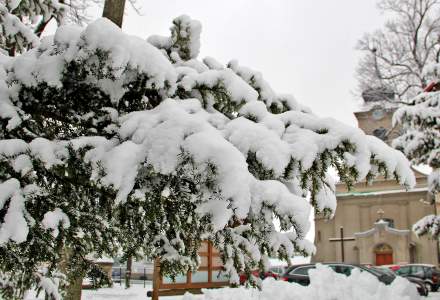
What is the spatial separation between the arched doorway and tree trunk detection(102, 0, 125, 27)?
35022mm

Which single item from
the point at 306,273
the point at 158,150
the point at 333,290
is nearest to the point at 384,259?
the point at 306,273

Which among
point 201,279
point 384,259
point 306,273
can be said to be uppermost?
point 384,259

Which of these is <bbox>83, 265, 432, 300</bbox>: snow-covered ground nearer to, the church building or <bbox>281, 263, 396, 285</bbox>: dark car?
<bbox>281, 263, 396, 285</bbox>: dark car

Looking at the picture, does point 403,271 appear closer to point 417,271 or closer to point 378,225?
point 417,271

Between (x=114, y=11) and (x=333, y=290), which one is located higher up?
(x=114, y=11)

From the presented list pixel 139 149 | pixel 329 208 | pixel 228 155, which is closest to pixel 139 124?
pixel 139 149

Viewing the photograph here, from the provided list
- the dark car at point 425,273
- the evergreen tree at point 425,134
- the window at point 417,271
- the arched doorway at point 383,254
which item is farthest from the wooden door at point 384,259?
the evergreen tree at point 425,134

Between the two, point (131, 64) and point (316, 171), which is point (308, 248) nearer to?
point (316, 171)

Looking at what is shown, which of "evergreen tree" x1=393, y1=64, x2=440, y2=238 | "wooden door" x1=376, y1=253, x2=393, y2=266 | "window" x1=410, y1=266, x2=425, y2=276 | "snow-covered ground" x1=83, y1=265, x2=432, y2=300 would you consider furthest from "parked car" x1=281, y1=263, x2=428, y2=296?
"wooden door" x1=376, y1=253, x2=393, y2=266

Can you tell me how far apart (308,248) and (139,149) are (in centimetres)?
155

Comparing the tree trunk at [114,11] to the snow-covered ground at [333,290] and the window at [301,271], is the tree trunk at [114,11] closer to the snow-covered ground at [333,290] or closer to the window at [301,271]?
the snow-covered ground at [333,290]

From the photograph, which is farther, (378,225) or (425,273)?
(378,225)

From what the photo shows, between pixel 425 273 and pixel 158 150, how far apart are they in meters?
23.4

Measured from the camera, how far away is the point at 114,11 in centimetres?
636
